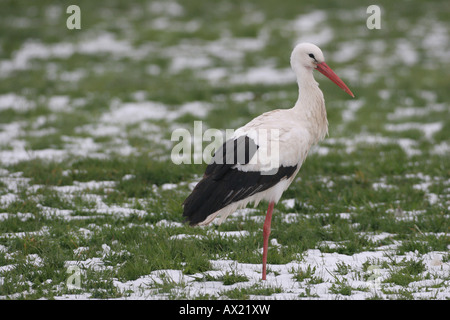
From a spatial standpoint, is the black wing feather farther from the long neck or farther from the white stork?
the long neck

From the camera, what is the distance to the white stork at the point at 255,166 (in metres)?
5.37

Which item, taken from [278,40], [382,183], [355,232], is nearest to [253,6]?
[278,40]

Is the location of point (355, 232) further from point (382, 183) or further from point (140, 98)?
point (140, 98)

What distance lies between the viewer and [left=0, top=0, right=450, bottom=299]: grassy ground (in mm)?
5324

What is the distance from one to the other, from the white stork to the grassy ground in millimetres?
529

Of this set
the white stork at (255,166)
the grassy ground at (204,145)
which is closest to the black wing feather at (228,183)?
the white stork at (255,166)

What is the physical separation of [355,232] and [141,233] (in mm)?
2312

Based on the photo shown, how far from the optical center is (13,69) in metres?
13.9

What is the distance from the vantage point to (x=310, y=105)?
19.4ft

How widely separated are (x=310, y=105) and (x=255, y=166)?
3.10 ft

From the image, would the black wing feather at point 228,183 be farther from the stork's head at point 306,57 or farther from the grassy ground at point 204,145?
the stork's head at point 306,57

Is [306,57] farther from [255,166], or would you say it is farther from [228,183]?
[228,183]

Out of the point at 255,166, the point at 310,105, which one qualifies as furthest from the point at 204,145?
the point at 255,166

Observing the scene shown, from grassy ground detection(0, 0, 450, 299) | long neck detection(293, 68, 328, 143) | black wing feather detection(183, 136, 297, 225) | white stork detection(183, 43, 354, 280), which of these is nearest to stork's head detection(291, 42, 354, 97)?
long neck detection(293, 68, 328, 143)
